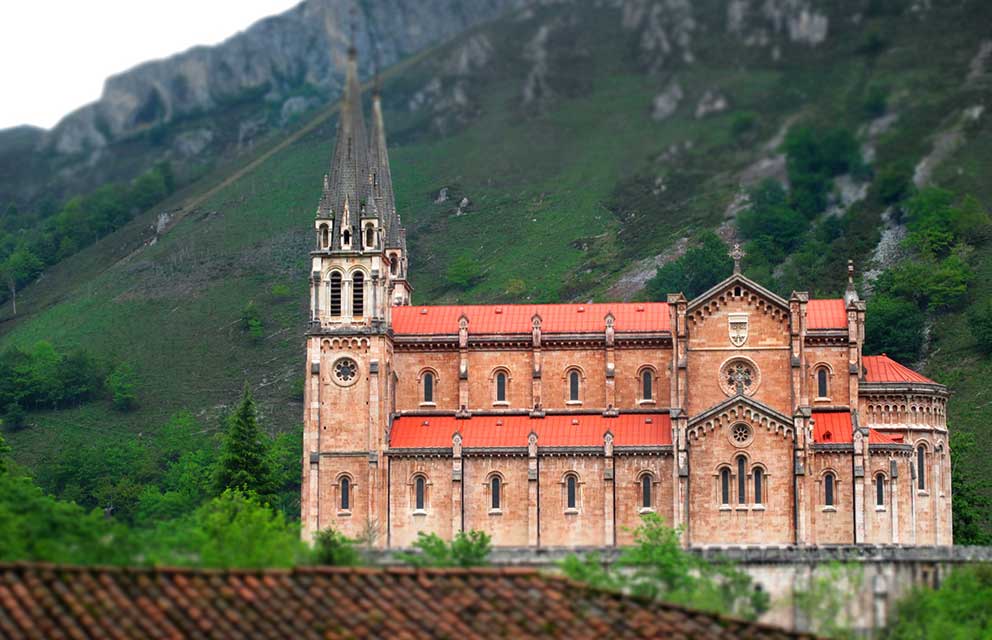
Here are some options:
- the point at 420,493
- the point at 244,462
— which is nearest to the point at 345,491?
the point at 420,493

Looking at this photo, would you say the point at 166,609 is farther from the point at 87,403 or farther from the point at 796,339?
the point at 87,403

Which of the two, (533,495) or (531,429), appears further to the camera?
(531,429)

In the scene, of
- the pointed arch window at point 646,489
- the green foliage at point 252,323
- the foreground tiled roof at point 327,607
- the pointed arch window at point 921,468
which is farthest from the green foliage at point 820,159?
the foreground tiled roof at point 327,607

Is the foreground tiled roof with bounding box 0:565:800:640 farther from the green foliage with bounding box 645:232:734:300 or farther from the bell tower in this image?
the green foliage with bounding box 645:232:734:300

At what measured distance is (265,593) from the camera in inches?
2120

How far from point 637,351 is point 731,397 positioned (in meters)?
6.71

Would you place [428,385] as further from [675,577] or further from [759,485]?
[675,577]

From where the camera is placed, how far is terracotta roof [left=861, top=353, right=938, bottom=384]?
349 feet

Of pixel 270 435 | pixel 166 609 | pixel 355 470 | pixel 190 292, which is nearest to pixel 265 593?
pixel 166 609

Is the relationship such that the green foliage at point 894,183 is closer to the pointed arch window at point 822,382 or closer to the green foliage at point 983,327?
the green foliage at point 983,327

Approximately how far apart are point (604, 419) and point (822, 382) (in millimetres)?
11621

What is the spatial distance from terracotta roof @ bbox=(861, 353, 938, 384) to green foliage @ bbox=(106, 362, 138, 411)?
255ft

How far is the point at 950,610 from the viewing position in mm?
77688

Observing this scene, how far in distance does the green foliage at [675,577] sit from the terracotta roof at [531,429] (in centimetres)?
2132
